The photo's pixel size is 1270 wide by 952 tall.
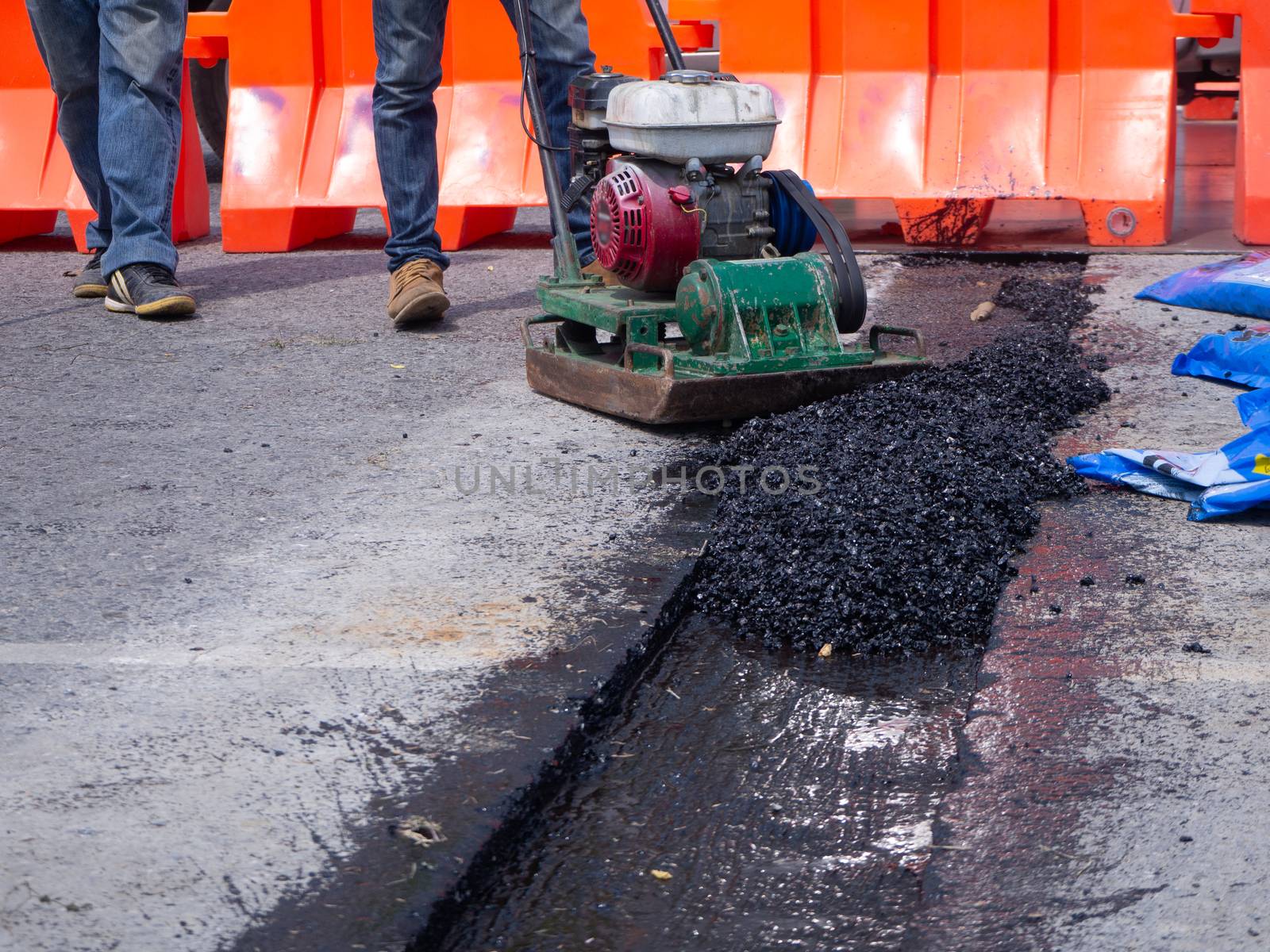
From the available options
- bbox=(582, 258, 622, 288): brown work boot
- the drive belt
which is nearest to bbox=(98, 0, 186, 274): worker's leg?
bbox=(582, 258, 622, 288): brown work boot

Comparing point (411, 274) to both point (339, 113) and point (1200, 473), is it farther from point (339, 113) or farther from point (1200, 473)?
point (1200, 473)

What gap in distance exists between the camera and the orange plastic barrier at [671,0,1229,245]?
5113 millimetres

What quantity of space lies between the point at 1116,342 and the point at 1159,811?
95.0 inches

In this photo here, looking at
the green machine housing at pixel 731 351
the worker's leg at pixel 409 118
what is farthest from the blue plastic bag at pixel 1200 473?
the worker's leg at pixel 409 118

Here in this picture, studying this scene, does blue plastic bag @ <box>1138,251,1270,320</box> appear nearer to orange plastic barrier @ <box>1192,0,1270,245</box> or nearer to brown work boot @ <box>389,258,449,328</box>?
orange plastic barrier @ <box>1192,0,1270,245</box>

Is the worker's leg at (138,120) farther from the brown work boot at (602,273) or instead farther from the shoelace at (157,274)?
the brown work boot at (602,273)

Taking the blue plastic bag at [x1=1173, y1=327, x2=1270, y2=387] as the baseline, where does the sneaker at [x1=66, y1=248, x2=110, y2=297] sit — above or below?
above

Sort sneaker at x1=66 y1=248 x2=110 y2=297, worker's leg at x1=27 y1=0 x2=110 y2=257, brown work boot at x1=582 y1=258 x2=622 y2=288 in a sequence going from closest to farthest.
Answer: brown work boot at x1=582 y1=258 x2=622 y2=288, worker's leg at x1=27 y1=0 x2=110 y2=257, sneaker at x1=66 y1=248 x2=110 y2=297

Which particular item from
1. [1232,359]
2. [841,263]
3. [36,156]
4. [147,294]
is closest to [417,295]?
[147,294]

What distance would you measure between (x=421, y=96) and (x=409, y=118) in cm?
8

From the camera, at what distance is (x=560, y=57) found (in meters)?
3.97

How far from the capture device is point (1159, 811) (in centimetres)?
161

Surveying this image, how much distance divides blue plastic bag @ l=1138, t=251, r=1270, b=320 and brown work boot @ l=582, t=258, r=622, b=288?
1799 mm

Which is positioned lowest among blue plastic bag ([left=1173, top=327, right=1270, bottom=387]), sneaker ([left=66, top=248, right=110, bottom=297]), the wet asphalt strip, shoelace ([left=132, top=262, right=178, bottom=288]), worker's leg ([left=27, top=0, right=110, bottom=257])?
the wet asphalt strip
